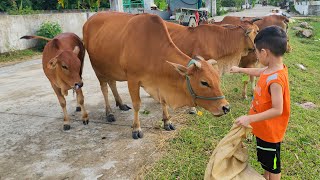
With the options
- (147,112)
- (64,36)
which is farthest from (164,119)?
(64,36)

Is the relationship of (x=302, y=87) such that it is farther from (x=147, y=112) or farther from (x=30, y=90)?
(x=30, y=90)

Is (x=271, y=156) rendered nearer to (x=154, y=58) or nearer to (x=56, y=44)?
(x=154, y=58)

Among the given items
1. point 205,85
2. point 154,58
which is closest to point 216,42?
point 154,58

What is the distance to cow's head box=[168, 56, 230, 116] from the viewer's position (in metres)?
3.15

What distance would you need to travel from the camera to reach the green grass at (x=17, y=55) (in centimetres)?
1028

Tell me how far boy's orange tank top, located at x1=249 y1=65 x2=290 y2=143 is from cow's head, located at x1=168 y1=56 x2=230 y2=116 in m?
0.56

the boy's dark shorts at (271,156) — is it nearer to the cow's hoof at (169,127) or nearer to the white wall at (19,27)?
the cow's hoof at (169,127)

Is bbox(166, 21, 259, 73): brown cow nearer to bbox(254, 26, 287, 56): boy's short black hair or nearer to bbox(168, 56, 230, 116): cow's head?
bbox(168, 56, 230, 116): cow's head

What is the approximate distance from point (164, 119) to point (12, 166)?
1.97m

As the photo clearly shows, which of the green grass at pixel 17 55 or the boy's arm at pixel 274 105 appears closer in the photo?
the boy's arm at pixel 274 105

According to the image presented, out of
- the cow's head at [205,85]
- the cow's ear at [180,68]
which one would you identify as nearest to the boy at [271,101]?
the cow's head at [205,85]

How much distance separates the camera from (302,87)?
6332 mm

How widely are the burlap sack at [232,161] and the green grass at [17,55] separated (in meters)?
9.33

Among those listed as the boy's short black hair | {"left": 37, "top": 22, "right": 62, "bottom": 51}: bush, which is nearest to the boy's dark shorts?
the boy's short black hair
